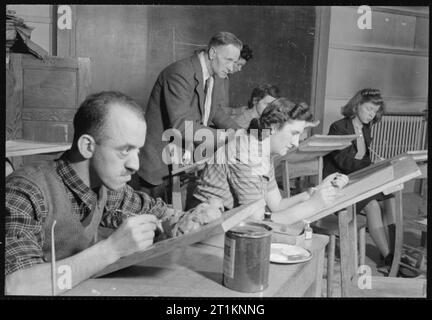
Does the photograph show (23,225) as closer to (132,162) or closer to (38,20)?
(132,162)

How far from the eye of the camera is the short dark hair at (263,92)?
6.49 ft

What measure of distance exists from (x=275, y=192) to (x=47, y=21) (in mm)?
1092

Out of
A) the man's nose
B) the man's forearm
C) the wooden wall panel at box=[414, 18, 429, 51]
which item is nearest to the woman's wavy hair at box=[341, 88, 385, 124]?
the wooden wall panel at box=[414, 18, 429, 51]

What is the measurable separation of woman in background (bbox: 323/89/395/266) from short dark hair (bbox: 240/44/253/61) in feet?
1.48

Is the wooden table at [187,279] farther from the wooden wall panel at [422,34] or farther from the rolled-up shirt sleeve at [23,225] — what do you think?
the wooden wall panel at [422,34]

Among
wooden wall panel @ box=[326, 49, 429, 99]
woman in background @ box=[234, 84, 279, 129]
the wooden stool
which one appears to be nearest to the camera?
wooden wall panel @ box=[326, 49, 429, 99]

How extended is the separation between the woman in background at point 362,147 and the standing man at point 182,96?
53 cm

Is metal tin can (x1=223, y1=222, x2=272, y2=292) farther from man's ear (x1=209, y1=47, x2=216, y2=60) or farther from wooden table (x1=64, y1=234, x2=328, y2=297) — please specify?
man's ear (x1=209, y1=47, x2=216, y2=60)

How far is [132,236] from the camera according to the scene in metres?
1.09

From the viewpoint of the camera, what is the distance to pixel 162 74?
1846 mm

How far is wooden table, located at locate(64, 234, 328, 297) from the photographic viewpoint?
1079 mm

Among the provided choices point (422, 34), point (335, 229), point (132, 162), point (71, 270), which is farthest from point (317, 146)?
point (71, 270)
